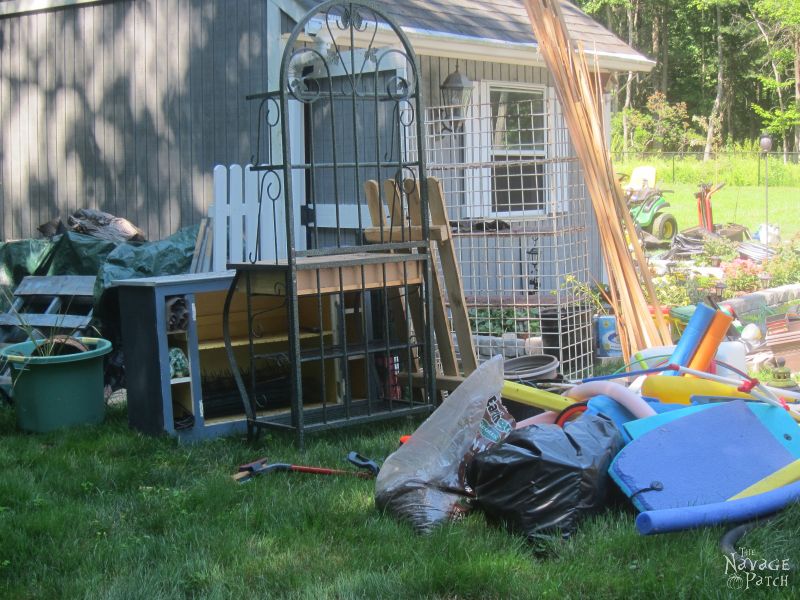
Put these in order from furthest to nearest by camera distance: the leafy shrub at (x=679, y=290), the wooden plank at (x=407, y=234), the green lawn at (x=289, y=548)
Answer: the leafy shrub at (x=679, y=290), the wooden plank at (x=407, y=234), the green lawn at (x=289, y=548)

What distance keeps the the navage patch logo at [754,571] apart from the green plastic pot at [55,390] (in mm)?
3849

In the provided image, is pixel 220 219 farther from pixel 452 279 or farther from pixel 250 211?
pixel 452 279

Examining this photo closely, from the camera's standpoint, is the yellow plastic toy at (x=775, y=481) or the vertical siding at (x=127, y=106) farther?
the vertical siding at (x=127, y=106)

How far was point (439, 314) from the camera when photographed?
5.54 metres

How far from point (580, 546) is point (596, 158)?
3189 mm

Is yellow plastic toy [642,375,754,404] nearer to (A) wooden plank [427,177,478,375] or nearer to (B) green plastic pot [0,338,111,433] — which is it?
(A) wooden plank [427,177,478,375]

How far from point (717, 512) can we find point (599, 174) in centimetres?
305

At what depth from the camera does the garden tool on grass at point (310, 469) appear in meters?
4.16

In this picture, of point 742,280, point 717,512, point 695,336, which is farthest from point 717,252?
point 717,512

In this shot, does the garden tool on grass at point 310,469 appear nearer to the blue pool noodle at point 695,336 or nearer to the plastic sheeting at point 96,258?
the blue pool noodle at point 695,336

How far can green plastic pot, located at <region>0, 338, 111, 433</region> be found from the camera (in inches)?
212

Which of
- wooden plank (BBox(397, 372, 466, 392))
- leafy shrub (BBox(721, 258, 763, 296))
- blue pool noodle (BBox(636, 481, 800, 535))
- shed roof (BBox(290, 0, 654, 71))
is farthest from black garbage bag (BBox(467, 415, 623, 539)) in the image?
leafy shrub (BBox(721, 258, 763, 296))

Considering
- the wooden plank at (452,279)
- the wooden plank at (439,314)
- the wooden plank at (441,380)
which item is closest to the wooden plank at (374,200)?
the wooden plank at (439,314)

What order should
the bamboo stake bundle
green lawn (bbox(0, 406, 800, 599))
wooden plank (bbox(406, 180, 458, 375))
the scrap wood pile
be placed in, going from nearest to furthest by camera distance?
green lawn (bbox(0, 406, 800, 599)) → the scrap wood pile → wooden plank (bbox(406, 180, 458, 375)) → the bamboo stake bundle
